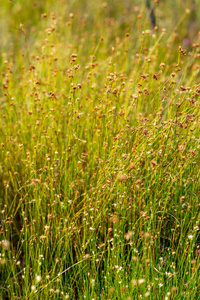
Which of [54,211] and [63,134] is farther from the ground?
[63,134]

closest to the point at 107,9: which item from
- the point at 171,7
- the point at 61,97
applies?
the point at 171,7

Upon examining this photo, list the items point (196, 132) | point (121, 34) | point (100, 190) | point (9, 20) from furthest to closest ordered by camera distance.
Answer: point (9, 20) → point (121, 34) → point (196, 132) → point (100, 190)

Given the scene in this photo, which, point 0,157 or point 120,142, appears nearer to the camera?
point 120,142

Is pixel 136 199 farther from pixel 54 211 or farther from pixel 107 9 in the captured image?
pixel 107 9

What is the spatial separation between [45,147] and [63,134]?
495 millimetres

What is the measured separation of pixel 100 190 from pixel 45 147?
66 centimetres

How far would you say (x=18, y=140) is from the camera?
328cm

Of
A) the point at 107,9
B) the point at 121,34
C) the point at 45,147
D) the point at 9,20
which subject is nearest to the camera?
the point at 45,147

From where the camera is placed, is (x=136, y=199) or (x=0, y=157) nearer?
(x=136, y=199)

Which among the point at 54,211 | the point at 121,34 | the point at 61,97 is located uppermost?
the point at 121,34

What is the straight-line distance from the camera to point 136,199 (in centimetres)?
249

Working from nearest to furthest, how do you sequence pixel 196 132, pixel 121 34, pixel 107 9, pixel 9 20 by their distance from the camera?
pixel 196 132 < pixel 121 34 < pixel 9 20 < pixel 107 9

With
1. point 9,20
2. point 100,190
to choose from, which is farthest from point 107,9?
point 100,190

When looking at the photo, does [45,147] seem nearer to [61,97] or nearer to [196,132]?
[61,97]
